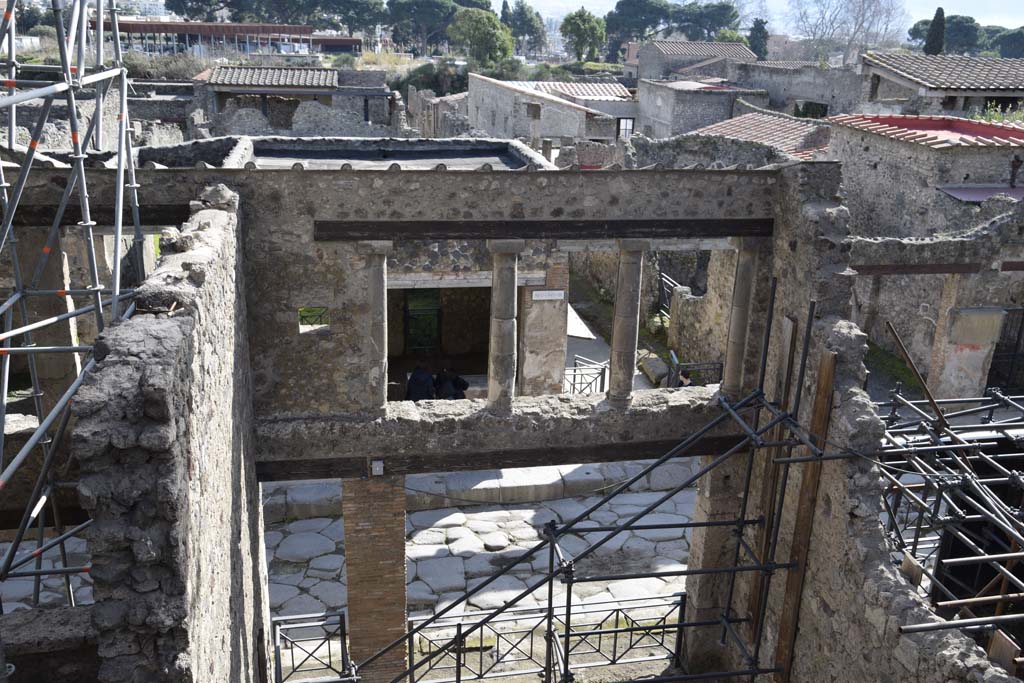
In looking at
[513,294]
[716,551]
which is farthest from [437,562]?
[513,294]

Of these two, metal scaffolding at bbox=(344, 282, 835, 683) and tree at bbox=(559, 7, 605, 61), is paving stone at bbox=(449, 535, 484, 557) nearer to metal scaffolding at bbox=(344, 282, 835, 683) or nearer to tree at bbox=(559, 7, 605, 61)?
metal scaffolding at bbox=(344, 282, 835, 683)

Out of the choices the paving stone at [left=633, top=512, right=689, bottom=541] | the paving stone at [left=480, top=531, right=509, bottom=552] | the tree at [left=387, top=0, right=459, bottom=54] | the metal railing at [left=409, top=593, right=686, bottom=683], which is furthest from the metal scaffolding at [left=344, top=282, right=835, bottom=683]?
the tree at [left=387, top=0, right=459, bottom=54]

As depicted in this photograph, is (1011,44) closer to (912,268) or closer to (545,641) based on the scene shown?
(912,268)

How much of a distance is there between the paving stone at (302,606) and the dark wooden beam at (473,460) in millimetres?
2442

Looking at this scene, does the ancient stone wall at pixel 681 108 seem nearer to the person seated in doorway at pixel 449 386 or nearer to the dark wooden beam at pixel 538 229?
the person seated in doorway at pixel 449 386

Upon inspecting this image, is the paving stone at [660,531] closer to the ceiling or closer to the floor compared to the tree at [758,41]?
closer to the floor

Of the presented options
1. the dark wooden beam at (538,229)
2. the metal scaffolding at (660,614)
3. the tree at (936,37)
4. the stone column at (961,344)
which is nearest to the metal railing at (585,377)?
the metal scaffolding at (660,614)

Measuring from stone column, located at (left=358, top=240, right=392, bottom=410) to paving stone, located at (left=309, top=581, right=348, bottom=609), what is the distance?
311 cm

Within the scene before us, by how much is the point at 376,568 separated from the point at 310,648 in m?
1.52

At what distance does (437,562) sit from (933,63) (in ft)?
68.7

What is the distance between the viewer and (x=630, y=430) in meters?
8.58

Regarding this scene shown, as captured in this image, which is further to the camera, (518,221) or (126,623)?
(518,221)

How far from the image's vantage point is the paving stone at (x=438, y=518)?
11.9 metres

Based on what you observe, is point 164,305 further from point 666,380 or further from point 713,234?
point 666,380
